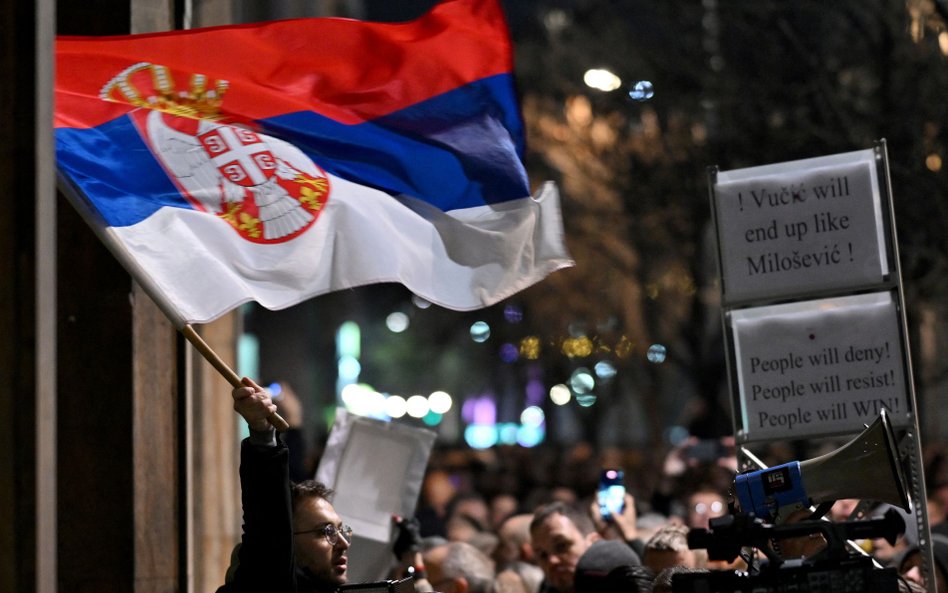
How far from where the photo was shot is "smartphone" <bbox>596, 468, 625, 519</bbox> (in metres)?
9.16

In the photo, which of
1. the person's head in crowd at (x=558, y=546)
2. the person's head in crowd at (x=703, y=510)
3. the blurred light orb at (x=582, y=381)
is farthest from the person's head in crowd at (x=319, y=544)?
the blurred light orb at (x=582, y=381)

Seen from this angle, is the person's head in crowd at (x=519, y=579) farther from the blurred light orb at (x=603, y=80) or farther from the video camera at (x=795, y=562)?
the blurred light orb at (x=603, y=80)

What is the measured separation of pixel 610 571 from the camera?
23.7 feet

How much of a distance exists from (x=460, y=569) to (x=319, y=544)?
11.1 feet

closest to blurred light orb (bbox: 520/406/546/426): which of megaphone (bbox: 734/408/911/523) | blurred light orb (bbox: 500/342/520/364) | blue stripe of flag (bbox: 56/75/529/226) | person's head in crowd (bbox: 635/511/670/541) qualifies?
blurred light orb (bbox: 500/342/520/364)

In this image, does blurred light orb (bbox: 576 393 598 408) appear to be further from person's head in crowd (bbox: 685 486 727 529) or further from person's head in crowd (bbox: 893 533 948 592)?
person's head in crowd (bbox: 893 533 948 592)

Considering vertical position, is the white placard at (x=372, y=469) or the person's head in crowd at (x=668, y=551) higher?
the white placard at (x=372, y=469)

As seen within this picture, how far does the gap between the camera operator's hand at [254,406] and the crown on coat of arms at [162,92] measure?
1.86 metres

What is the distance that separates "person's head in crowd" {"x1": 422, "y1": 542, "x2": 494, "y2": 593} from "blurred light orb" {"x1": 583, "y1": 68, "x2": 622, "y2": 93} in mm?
17370

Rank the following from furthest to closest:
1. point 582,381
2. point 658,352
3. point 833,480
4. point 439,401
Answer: point 439,401 → point 582,381 → point 658,352 → point 833,480

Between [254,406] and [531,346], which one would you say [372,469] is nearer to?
[254,406]

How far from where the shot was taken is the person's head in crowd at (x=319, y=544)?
5.23 metres

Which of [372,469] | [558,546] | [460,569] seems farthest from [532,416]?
[372,469]
